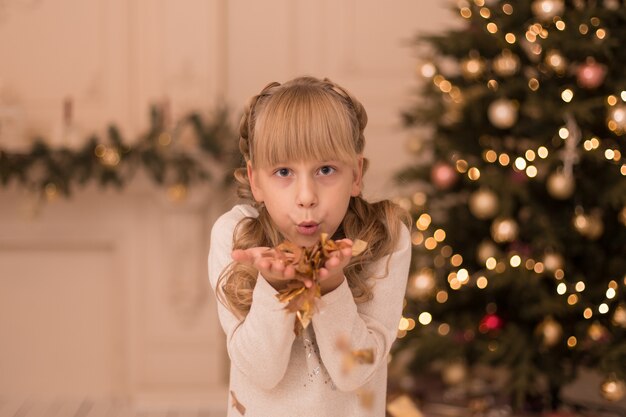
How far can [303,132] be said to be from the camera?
118cm

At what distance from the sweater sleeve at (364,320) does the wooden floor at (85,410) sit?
8.64 feet

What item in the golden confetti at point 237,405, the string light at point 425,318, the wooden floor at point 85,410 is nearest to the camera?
the golden confetti at point 237,405

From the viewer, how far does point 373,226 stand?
1327 millimetres

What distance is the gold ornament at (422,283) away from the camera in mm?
3174

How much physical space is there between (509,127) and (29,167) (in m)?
2.04

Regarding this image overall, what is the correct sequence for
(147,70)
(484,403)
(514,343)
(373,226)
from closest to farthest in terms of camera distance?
(373,226)
(514,343)
(484,403)
(147,70)

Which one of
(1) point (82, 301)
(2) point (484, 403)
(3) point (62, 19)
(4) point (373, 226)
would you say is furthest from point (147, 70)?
(4) point (373, 226)

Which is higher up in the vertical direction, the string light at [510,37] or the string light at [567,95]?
the string light at [510,37]

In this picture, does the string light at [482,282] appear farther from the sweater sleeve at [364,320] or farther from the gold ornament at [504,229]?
the sweater sleeve at [364,320]

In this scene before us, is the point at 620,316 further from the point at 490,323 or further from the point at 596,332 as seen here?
the point at 490,323

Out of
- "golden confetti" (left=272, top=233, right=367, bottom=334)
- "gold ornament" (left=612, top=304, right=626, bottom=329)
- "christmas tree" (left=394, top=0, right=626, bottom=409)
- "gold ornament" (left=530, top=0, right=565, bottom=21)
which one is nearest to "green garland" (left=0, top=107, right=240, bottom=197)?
"christmas tree" (left=394, top=0, right=626, bottom=409)

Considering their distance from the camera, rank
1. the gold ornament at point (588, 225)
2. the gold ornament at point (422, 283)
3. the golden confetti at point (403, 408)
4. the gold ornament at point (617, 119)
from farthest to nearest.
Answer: the gold ornament at point (422, 283) < the gold ornament at point (588, 225) < the gold ornament at point (617, 119) < the golden confetti at point (403, 408)

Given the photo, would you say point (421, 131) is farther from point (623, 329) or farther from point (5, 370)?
point (5, 370)

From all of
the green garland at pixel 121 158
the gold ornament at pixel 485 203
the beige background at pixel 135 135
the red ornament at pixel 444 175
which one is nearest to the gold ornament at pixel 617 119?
the gold ornament at pixel 485 203
